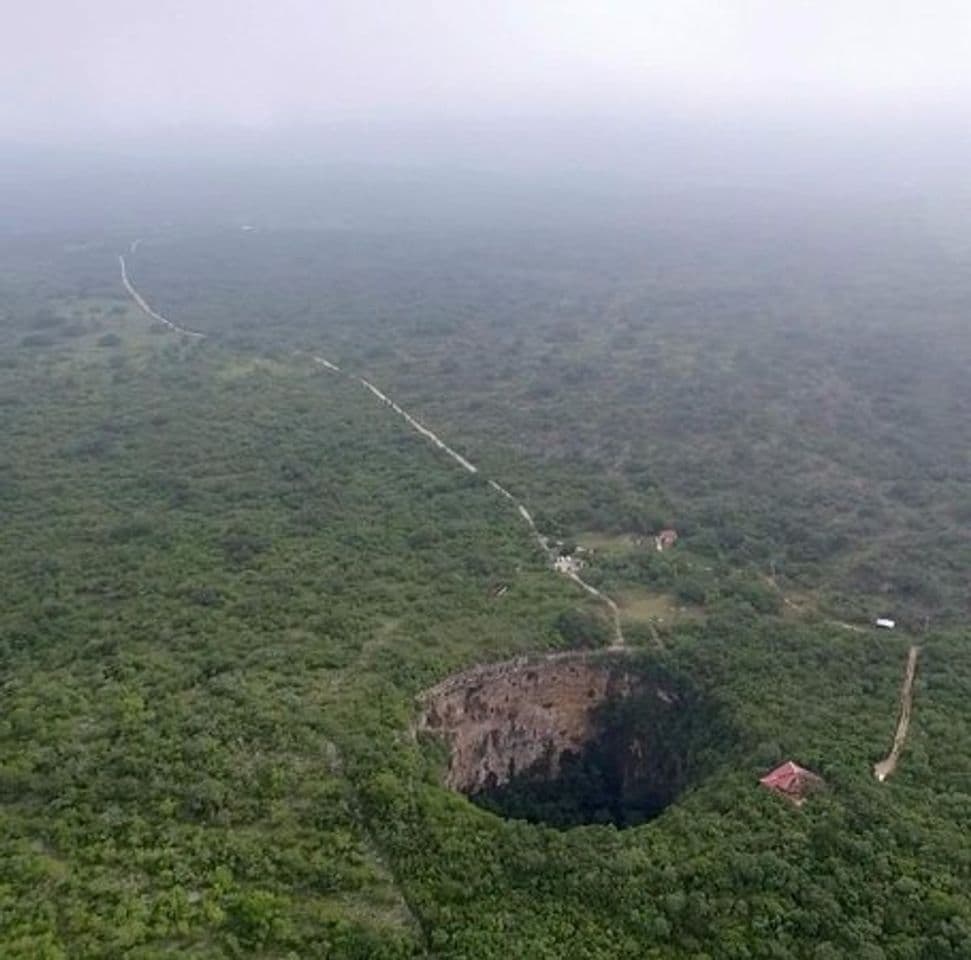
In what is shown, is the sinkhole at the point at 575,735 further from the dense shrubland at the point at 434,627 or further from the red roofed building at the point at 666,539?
the red roofed building at the point at 666,539

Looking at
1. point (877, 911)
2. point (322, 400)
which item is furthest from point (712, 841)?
point (322, 400)

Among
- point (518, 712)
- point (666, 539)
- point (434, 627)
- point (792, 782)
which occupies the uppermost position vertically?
point (434, 627)

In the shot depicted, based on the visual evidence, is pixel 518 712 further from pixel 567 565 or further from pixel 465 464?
pixel 465 464

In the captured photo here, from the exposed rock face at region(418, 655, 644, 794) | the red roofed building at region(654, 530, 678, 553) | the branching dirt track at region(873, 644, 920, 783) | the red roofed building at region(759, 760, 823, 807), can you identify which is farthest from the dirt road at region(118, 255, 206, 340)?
the red roofed building at region(759, 760, 823, 807)

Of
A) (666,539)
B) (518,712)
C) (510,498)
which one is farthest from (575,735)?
(510,498)

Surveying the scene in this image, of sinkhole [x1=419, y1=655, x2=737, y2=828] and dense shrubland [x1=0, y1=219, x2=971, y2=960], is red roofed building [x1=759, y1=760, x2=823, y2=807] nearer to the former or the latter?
dense shrubland [x1=0, y1=219, x2=971, y2=960]

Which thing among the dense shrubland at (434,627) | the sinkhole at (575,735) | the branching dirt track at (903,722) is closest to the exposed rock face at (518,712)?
the sinkhole at (575,735)
